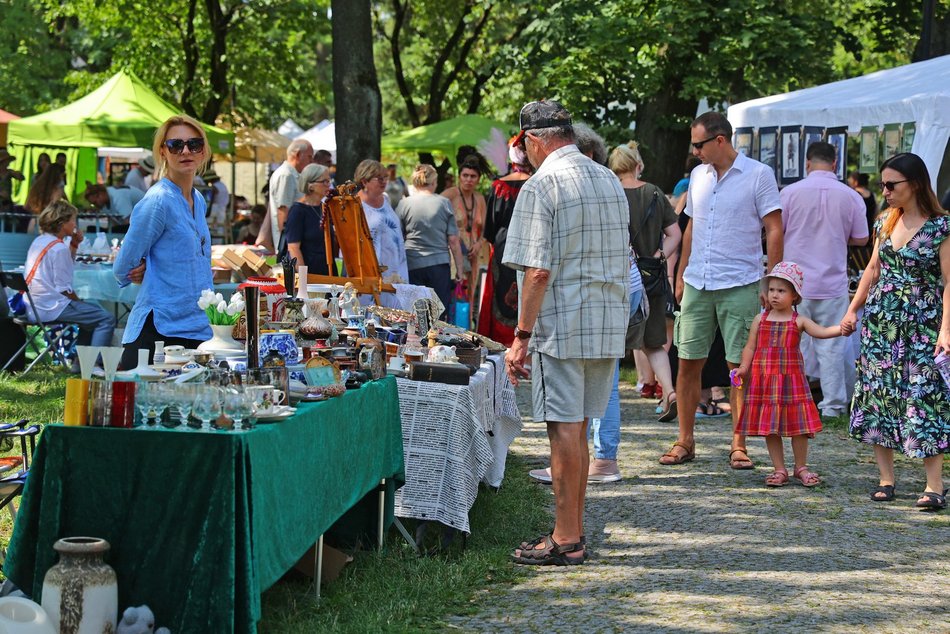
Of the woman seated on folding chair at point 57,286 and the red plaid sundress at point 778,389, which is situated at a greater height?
the woman seated on folding chair at point 57,286

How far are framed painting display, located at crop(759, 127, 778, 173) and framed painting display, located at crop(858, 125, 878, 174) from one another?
0.74 metres

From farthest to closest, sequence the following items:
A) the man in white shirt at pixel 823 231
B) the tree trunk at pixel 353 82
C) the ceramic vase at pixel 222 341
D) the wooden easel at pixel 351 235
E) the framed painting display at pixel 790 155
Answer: the tree trunk at pixel 353 82
the framed painting display at pixel 790 155
the man in white shirt at pixel 823 231
the wooden easel at pixel 351 235
the ceramic vase at pixel 222 341

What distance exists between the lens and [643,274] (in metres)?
7.91

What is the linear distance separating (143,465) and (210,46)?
22.2m

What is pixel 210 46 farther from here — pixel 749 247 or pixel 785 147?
pixel 749 247

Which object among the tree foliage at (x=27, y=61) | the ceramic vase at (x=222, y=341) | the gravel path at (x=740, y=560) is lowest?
the gravel path at (x=740, y=560)

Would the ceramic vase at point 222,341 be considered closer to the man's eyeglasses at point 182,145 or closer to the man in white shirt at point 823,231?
the man's eyeglasses at point 182,145

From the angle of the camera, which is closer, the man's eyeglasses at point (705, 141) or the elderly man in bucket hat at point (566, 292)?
the elderly man in bucket hat at point (566, 292)

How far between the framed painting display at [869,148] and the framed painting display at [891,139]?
21 cm

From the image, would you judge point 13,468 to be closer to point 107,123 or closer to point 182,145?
point 182,145

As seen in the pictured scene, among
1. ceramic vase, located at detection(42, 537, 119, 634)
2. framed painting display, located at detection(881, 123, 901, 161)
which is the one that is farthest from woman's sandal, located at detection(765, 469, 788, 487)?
ceramic vase, located at detection(42, 537, 119, 634)

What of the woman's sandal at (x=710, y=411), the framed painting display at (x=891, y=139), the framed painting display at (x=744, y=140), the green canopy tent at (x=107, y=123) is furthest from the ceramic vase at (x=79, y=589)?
the green canopy tent at (x=107, y=123)

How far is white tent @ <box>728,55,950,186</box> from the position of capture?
960 centimetres

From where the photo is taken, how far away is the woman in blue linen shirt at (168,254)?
17.1 feet
